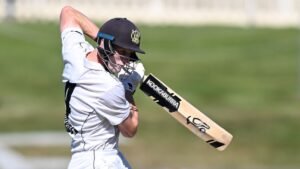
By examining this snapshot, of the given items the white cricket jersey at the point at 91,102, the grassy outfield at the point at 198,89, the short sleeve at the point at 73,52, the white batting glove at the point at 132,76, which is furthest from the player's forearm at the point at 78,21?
the grassy outfield at the point at 198,89

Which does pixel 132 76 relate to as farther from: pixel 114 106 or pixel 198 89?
pixel 198 89

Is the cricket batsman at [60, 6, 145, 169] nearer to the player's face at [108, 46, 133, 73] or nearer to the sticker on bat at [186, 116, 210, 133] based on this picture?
the player's face at [108, 46, 133, 73]

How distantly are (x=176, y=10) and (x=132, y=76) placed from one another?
20570 millimetres

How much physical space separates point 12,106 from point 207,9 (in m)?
8.79

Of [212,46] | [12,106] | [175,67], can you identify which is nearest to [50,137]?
[12,106]

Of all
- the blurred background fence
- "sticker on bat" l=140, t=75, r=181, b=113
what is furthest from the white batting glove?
the blurred background fence

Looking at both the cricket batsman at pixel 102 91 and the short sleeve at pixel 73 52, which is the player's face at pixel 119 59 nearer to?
the cricket batsman at pixel 102 91

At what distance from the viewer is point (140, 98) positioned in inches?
817

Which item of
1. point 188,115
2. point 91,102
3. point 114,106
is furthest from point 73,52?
point 188,115

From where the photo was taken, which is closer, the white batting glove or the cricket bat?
the white batting glove

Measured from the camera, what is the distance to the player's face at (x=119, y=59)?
641 cm

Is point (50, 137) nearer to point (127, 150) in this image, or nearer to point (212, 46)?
→ point (127, 150)

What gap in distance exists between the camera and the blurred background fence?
25.8 metres

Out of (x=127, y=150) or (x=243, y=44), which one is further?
(x=243, y=44)
